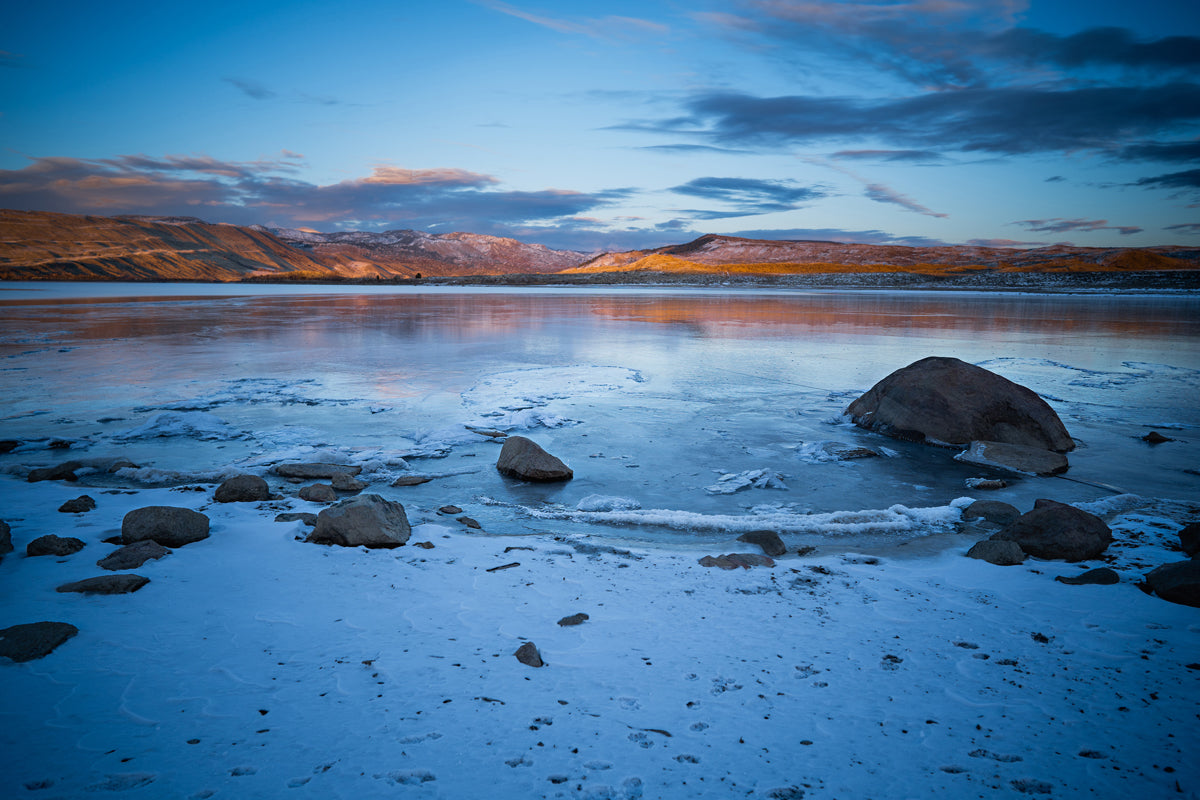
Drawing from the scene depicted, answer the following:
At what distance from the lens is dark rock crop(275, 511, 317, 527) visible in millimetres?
4648

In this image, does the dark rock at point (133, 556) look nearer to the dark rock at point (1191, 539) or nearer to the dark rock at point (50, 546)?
the dark rock at point (50, 546)

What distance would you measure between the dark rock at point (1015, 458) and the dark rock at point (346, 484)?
20.3ft

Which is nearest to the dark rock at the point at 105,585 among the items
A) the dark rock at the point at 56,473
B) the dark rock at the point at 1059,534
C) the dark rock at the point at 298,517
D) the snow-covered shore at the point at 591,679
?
the snow-covered shore at the point at 591,679

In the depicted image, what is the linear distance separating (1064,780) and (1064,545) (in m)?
2.41

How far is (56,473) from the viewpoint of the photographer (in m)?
5.62

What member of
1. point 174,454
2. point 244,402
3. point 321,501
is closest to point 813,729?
point 321,501

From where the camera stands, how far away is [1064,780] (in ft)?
7.36

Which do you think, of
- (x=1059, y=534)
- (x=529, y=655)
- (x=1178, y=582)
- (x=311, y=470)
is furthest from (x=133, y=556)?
(x=1178, y=582)

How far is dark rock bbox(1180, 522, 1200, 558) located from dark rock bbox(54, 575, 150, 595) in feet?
21.4

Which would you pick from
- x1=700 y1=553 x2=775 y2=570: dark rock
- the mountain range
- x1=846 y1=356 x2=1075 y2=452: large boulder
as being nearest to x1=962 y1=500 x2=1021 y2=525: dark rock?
x1=700 y1=553 x2=775 y2=570: dark rock

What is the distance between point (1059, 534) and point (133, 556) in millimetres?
5975

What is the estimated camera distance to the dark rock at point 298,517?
4.65 meters

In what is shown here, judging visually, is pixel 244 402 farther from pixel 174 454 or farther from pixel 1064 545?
pixel 1064 545

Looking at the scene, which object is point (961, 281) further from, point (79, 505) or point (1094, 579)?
point (79, 505)
